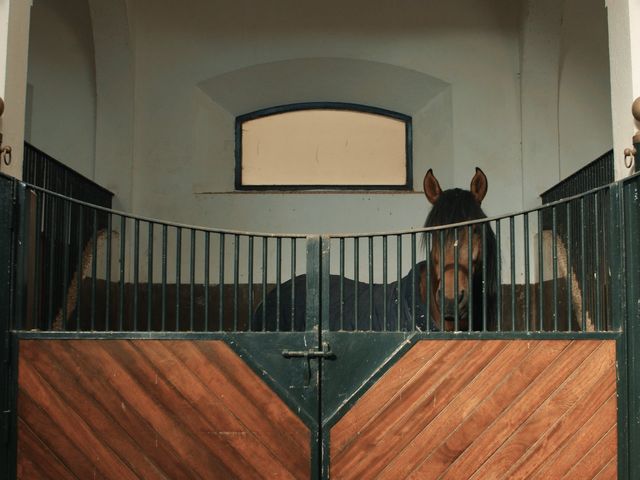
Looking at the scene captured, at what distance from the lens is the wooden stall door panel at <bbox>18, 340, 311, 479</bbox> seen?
3361 mm

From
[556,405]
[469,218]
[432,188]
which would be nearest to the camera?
[556,405]

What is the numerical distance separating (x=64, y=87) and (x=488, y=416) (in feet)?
15.2

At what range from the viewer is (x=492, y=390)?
11.0 feet

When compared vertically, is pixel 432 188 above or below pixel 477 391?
above

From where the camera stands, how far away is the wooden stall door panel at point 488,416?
10.8 feet

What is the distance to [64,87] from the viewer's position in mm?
6730

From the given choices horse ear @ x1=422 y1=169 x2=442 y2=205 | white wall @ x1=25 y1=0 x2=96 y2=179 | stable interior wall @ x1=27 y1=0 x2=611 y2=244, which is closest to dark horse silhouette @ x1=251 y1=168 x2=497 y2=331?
horse ear @ x1=422 y1=169 x2=442 y2=205

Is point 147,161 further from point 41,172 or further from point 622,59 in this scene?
point 622,59

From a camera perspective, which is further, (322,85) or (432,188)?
(322,85)

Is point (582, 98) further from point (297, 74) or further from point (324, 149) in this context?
point (297, 74)

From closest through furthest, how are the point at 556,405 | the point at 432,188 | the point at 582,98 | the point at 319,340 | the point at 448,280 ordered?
the point at 556,405
the point at 319,340
the point at 448,280
the point at 432,188
the point at 582,98

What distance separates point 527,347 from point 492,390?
0.69 feet

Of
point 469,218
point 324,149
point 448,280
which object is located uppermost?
point 324,149

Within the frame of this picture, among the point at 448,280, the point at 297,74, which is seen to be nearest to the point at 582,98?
the point at 297,74
